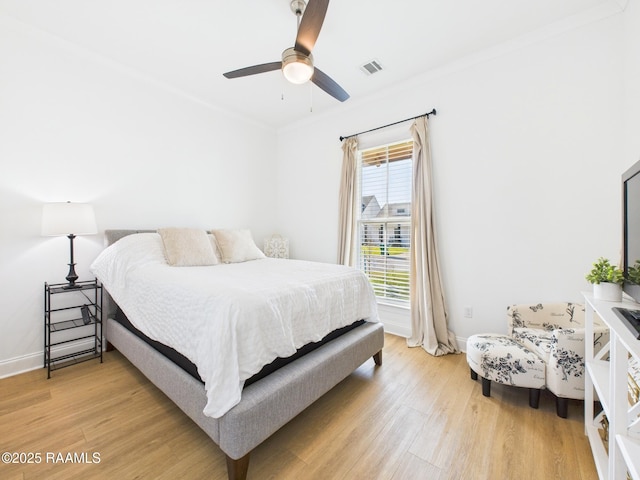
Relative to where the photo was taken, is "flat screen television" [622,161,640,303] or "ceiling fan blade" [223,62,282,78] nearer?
"flat screen television" [622,161,640,303]

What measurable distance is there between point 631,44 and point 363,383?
3.12 metres

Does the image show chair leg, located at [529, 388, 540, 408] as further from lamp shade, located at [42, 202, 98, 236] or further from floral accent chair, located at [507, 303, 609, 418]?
lamp shade, located at [42, 202, 98, 236]

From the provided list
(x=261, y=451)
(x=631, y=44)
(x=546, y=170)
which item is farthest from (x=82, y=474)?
(x=631, y=44)

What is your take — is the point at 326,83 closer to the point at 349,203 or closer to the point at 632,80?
the point at 349,203

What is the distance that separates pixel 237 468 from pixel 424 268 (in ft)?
7.34

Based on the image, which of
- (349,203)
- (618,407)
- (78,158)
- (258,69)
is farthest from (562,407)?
(78,158)

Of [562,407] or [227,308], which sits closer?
[227,308]

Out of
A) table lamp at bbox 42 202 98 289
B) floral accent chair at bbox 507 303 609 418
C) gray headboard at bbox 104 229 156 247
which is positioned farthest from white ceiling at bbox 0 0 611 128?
floral accent chair at bbox 507 303 609 418

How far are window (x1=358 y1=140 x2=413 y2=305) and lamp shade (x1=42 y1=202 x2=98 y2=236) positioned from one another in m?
2.83

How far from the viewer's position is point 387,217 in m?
3.23

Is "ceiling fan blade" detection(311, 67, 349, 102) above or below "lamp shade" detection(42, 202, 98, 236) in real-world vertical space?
above

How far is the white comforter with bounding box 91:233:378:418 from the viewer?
1.26m

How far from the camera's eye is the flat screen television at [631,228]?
130cm

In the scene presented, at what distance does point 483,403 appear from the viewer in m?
1.85
